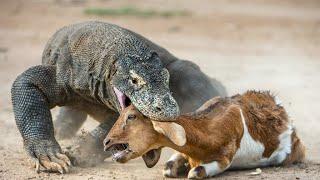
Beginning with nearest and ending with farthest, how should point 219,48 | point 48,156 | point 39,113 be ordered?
point 48,156, point 39,113, point 219,48

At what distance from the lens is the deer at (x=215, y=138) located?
682 centimetres

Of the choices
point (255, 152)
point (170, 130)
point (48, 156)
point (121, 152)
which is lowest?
Result: point (48, 156)

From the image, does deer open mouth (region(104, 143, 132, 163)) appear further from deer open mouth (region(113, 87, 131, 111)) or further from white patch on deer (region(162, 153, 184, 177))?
deer open mouth (region(113, 87, 131, 111))

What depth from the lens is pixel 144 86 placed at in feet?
24.1

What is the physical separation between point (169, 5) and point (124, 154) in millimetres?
16108

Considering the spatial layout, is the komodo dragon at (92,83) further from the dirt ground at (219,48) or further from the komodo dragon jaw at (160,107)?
the dirt ground at (219,48)

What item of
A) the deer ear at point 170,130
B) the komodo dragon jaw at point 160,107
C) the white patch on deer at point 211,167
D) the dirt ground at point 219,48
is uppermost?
the komodo dragon jaw at point 160,107

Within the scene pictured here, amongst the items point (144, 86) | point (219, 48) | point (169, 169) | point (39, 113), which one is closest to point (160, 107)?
point (144, 86)

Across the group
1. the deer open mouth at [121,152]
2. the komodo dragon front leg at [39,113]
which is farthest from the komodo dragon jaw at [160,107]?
the komodo dragon front leg at [39,113]

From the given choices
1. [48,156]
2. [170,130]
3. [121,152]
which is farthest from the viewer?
[48,156]

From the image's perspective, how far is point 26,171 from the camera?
26.0 feet

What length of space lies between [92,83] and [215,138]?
1.75m

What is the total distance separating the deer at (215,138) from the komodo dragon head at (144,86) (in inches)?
3.1

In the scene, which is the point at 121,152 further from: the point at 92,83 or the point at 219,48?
the point at 219,48
